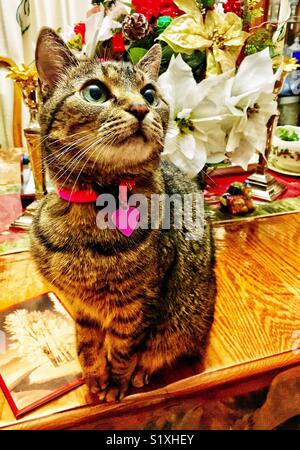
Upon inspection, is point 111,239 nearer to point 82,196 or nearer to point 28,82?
point 82,196

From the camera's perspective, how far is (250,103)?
0.91m

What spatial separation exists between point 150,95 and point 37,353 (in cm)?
51

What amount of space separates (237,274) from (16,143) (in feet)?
5.71

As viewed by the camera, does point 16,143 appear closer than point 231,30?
No

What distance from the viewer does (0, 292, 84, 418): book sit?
2.06ft

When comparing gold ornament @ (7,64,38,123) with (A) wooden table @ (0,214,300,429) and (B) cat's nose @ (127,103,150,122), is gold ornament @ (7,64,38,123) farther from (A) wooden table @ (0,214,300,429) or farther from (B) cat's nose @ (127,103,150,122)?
(B) cat's nose @ (127,103,150,122)

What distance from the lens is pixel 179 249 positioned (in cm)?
72

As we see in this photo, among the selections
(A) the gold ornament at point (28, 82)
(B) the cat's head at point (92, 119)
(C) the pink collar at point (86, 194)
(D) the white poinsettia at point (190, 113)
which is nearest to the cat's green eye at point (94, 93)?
(B) the cat's head at point (92, 119)

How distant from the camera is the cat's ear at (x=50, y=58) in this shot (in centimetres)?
59

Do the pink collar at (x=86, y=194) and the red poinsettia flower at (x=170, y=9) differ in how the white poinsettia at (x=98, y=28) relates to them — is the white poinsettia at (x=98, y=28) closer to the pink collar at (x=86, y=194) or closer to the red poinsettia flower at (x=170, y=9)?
the red poinsettia flower at (x=170, y=9)

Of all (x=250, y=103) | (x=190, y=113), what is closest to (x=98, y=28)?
(x=190, y=113)

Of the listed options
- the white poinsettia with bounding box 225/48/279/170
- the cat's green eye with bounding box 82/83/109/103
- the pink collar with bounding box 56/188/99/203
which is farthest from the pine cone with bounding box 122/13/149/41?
the pink collar with bounding box 56/188/99/203
